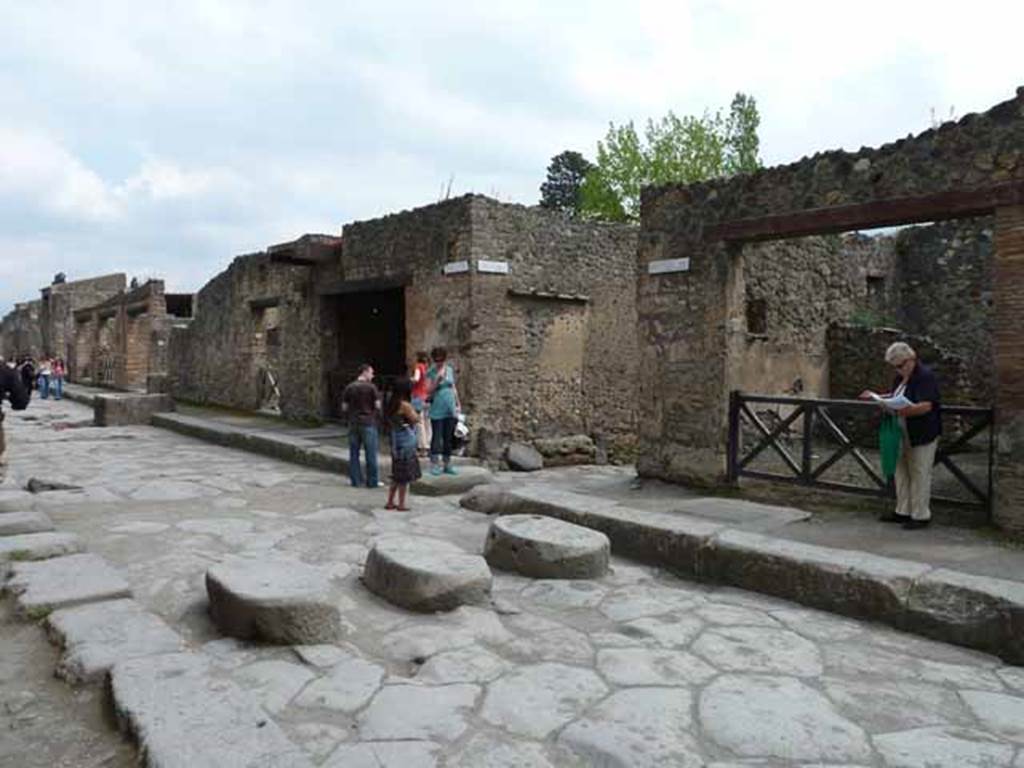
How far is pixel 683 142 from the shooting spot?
3828 centimetres

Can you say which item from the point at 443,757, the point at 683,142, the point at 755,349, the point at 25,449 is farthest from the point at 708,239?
the point at 683,142

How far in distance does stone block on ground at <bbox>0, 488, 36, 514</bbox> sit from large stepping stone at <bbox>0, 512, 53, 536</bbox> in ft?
1.48

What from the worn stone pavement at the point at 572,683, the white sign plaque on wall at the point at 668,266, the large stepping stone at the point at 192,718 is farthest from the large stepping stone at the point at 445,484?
the large stepping stone at the point at 192,718

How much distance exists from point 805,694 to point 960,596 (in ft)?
4.32

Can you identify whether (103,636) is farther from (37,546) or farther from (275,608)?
(37,546)

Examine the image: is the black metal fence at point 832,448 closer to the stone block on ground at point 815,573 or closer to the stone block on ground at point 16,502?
the stone block on ground at point 815,573

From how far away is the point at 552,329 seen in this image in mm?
10648

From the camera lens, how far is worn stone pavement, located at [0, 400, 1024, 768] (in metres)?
2.70

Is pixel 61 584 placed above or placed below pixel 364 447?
below

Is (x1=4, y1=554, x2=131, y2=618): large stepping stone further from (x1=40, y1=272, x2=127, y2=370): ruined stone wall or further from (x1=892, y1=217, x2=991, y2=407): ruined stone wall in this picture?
(x1=40, y1=272, x2=127, y2=370): ruined stone wall

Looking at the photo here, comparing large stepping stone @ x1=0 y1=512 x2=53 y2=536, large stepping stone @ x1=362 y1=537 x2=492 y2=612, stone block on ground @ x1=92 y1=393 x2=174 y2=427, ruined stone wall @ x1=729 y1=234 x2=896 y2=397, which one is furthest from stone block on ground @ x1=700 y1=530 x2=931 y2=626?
stone block on ground @ x1=92 y1=393 x2=174 y2=427

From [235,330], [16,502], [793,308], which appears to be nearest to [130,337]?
[235,330]

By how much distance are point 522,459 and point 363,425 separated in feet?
8.76

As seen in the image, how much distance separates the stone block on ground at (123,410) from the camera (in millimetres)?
14648
